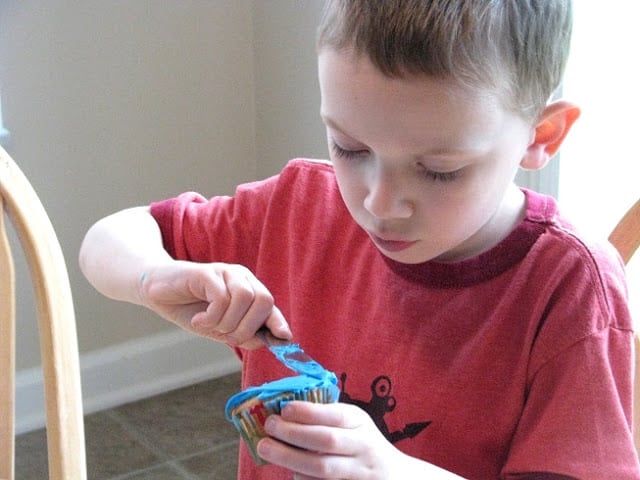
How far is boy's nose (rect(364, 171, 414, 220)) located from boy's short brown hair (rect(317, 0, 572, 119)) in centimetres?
7

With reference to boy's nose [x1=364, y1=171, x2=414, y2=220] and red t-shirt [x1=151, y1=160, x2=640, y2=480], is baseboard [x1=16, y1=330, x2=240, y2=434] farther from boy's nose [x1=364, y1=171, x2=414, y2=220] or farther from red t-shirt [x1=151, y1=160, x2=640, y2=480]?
boy's nose [x1=364, y1=171, x2=414, y2=220]

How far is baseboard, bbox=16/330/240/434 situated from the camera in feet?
6.09

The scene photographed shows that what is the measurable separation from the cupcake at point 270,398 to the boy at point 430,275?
10mm

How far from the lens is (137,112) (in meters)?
1.87

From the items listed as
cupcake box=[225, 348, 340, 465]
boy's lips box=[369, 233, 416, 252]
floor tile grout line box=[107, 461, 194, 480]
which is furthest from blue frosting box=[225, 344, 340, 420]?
floor tile grout line box=[107, 461, 194, 480]

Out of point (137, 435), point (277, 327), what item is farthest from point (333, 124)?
point (137, 435)

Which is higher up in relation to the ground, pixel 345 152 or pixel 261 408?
pixel 345 152

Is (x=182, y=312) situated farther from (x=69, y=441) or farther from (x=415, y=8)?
(x=415, y=8)

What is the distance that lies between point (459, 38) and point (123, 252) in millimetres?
371

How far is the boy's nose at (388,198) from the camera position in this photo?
59cm

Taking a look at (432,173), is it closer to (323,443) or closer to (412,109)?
(412,109)

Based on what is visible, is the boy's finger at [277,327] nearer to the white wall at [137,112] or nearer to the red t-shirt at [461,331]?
the red t-shirt at [461,331]

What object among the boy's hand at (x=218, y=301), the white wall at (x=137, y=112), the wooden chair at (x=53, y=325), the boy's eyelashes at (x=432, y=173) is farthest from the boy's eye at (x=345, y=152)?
the white wall at (x=137, y=112)

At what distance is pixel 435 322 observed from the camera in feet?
2.30
